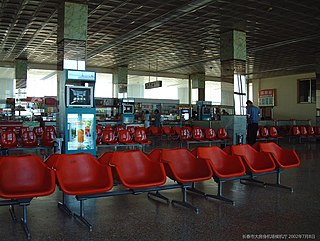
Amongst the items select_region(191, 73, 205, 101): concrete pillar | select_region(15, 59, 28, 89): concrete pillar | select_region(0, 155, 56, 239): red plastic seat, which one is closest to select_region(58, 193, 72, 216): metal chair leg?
select_region(0, 155, 56, 239): red plastic seat

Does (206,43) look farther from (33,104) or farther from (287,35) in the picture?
(33,104)

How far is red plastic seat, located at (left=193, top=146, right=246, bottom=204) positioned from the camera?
464 centimetres

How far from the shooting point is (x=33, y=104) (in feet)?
55.8

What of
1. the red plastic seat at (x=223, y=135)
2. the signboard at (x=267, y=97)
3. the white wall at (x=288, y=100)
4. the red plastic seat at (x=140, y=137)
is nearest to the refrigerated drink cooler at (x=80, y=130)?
the red plastic seat at (x=140, y=137)

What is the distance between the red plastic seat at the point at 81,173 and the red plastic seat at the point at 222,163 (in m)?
1.44

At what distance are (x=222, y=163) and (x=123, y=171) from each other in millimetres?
1502

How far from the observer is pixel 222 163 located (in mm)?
4957

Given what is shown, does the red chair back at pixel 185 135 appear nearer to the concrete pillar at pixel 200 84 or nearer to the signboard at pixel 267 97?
the concrete pillar at pixel 200 84

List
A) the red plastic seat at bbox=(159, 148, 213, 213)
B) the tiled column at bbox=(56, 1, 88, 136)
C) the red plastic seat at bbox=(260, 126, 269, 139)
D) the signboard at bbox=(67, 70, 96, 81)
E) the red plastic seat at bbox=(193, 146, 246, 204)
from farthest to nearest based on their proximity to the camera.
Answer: the red plastic seat at bbox=(260, 126, 269, 139) < the tiled column at bbox=(56, 1, 88, 136) < the signboard at bbox=(67, 70, 96, 81) < the red plastic seat at bbox=(193, 146, 246, 204) < the red plastic seat at bbox=(159, 148, 213, 213)

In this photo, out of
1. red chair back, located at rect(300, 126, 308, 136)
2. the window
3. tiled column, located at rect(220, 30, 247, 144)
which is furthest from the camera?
the window

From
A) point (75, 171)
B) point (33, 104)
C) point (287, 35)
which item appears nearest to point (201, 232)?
point (75, 171)

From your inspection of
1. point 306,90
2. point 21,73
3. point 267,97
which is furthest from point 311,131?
point 21,73

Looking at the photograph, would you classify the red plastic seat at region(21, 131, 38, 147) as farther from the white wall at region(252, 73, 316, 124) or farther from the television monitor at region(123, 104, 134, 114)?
the white wall at region(252, 73, 316, 124)

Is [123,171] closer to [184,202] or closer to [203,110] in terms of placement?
[184,202]
